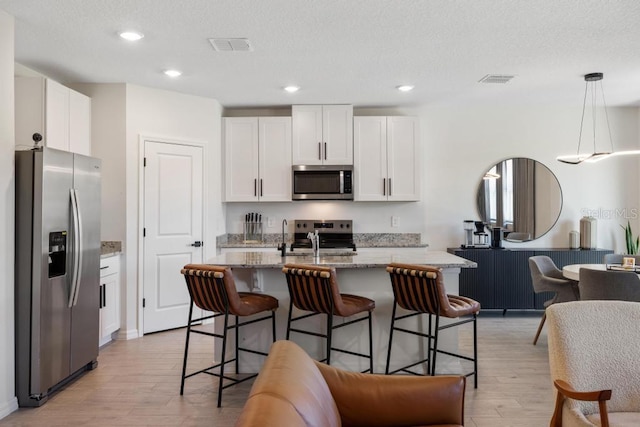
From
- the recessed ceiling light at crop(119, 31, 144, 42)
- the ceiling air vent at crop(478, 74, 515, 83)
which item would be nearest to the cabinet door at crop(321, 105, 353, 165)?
the ceiling air vent at crop(478, 74, 515, 83)

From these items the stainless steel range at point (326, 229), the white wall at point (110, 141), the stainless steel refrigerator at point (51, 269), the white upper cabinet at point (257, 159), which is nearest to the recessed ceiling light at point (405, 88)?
the white upper cabinet at point (257, 159)

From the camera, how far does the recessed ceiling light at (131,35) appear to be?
3.46 meters

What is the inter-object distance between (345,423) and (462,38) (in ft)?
9.15

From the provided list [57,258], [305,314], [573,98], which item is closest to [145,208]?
[57,258]

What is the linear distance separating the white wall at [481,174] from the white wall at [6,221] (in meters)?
3.18

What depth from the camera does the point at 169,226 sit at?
16.8 ft

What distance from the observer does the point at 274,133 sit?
18.9ft

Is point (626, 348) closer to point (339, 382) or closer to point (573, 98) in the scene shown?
point (339, 382)

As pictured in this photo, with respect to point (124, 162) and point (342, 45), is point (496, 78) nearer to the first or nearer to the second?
point (342, 45)

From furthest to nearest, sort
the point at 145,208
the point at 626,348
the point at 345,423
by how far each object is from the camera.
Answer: the point at 145,208 < the point at 626,348 < the point at 345,423

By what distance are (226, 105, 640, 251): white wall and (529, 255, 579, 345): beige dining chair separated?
114 cm

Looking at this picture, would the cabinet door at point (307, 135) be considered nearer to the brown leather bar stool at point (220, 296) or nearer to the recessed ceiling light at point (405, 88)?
the recessed ceiling light at point (405, 88)

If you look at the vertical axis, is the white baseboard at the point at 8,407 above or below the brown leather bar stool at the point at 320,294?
below

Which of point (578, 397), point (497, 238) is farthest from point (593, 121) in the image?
point (578, 397)
